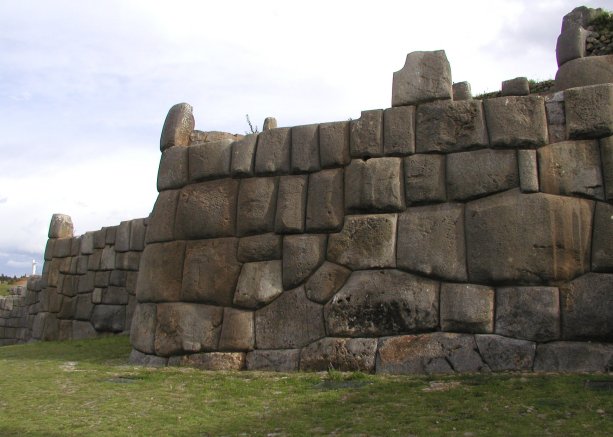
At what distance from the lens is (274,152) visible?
896 centimetres

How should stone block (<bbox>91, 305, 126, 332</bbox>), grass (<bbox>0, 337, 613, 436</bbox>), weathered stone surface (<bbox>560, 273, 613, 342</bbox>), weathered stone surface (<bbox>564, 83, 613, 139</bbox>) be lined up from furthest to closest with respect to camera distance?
stone block (<bbox>91, 305, 126, 332</bbox>)
weathered stone surface (<bbox>564, 83, 613, 139</bbox>)
weathered stone surface (<bbox>560, 273, 613, 342</bbox>)
grass (<bbox>0, 337, 613, 436</bbox>)

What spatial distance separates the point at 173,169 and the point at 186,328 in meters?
2.34

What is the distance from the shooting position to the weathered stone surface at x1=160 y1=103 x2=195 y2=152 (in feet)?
33.3

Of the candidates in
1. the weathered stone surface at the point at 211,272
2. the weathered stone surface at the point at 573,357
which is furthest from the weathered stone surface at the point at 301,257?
the weathered stone surface at the point at 573,357

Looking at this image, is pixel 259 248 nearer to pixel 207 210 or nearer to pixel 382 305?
pixel 207 210

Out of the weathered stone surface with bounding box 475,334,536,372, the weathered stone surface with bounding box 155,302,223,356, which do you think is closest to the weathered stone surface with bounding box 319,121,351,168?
the weathered stone surface with bounding box 155,302,223,356

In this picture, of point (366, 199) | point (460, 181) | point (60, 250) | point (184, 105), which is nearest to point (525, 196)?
point (460, 181)

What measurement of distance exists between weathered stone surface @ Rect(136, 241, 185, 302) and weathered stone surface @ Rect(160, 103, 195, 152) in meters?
1.53

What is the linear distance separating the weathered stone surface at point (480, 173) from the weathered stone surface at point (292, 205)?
186cm

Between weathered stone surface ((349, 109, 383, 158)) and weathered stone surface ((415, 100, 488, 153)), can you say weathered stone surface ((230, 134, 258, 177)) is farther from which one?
weathered stone surface ((415, 100, 488, 153))

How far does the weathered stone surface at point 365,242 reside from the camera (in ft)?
26.2

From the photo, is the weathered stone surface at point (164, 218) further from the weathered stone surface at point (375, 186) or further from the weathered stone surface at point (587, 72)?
the weathered stone surface at point (587, 72)

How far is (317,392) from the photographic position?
6.77m

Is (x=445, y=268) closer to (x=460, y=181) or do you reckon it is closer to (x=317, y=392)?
(x=460, y=181)
